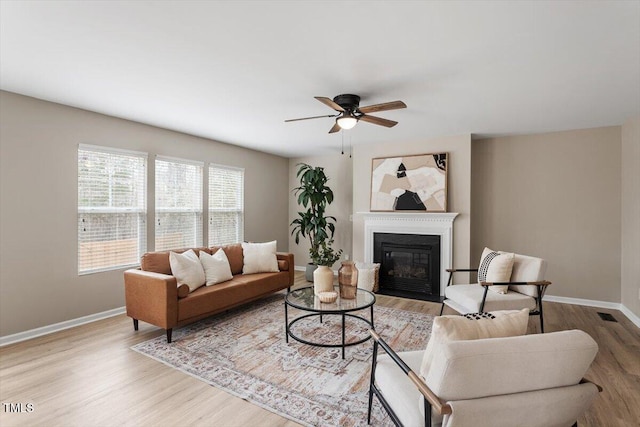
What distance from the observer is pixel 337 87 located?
120 inches

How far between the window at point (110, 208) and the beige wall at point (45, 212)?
0.09 metres

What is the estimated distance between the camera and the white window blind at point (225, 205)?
5.44m

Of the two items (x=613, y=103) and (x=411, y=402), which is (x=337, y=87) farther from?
(x=613, y=103)

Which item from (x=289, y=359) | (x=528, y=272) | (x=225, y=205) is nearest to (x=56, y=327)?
(x=289, y=359)

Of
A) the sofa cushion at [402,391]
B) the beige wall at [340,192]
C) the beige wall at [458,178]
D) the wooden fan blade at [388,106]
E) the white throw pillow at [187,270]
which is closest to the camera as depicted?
the sofa cushion at [402,391]

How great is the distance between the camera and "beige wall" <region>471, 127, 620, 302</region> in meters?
4.42

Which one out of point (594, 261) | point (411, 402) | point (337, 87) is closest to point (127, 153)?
point (337, 87)

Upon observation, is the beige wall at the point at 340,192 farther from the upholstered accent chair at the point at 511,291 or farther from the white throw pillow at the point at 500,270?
the white throw pillow at the point at 500,270

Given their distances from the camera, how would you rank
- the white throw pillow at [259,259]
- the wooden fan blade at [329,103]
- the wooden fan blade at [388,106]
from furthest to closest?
the white throw pillow at [259,259]
the wooden fan blade at [388,106]
the wooden fan blade at [329,103]

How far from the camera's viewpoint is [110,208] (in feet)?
13.1

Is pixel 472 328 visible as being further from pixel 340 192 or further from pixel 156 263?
pixel 340 192

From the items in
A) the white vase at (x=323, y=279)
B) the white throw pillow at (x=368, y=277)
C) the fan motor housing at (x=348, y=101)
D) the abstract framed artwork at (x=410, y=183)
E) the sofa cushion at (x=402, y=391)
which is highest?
the fan motor housing at (x=348, y=101)

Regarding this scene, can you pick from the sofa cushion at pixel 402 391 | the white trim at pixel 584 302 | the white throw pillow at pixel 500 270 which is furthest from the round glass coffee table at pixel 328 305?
the white trim at pixel 584 302

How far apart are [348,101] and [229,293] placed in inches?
100
